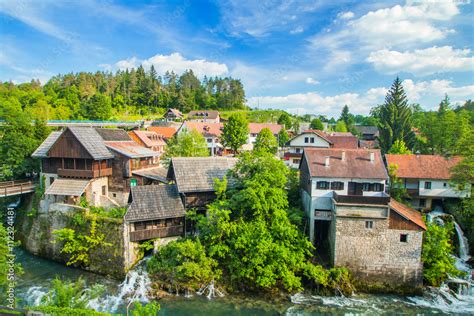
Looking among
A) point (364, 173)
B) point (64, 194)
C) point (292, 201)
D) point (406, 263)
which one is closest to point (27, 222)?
point (64, 194)

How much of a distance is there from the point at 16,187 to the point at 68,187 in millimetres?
7492

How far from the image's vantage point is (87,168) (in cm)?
2983

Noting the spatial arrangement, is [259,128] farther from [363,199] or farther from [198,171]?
[363,199]

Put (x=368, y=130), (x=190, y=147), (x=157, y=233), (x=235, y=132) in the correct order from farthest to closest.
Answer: (x=368, y=130), (x=235, y=132), (x=190, y=147), (x=157, y=233)

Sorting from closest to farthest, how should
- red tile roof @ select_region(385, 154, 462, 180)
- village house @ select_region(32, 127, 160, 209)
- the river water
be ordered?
the river water < village house @ select_region(32, 127, 160, 209) < red tile roof @ select_region(385, 154, 462, 180)

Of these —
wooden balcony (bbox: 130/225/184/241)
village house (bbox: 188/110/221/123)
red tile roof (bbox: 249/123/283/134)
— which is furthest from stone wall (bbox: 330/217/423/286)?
village house (bbox: 188/110/221/123)

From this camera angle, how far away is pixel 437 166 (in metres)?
30.7

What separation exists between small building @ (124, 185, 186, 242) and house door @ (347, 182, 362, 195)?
1493 centimetres

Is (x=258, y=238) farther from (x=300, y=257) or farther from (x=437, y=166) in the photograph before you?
(x=437, y=166)

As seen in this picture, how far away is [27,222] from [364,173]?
112 ft

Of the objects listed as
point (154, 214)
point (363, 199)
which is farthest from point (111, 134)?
point (363, 199)

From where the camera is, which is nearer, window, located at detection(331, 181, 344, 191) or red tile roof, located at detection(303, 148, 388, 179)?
red tile roof, located at detection(303, 148, 388, 179)

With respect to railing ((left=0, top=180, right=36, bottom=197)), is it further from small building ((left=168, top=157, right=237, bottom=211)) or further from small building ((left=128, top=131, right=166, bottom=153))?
small building ((left=168, top=157, right=237, bottom=211))

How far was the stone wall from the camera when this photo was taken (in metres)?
22.2
